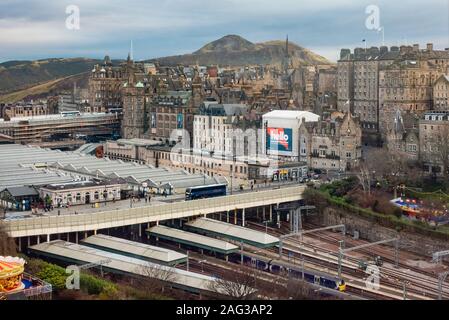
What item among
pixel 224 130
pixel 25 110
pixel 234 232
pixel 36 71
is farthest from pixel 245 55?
pixel 234 232

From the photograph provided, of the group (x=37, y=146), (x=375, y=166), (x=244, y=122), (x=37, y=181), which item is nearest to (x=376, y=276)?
(x=375, y=166)

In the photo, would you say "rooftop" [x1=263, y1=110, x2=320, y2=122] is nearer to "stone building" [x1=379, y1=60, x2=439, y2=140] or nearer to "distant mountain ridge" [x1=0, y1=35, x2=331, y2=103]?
"stone building" [x1=379, y1=60, x2=439, y2=140]

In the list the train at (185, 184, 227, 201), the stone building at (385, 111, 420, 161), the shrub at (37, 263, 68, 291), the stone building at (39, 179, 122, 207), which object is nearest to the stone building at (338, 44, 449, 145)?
the stone building at (385, 111, 420, 161)

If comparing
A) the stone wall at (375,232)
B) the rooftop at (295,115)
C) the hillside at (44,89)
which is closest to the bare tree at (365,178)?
the stone wall at (375,232)

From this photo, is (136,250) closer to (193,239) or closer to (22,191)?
(193,239)

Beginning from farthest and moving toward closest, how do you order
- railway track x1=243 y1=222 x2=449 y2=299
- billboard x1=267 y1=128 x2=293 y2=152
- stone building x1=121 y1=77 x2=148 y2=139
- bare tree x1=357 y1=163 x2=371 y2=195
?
stone building x1=121 y1=77 x2=148 y2=139 → billboard x1=267 y1=128 x2=293 y2=152 → bare tree x1=357 y1=163 x2=371 y2=195 → railway track x1=243 y1=222 x2=449 y2=299

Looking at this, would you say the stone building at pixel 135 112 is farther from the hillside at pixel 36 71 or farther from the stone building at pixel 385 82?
the hillside at pixel 36 71

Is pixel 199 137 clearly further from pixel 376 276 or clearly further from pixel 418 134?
pixel 376 276
